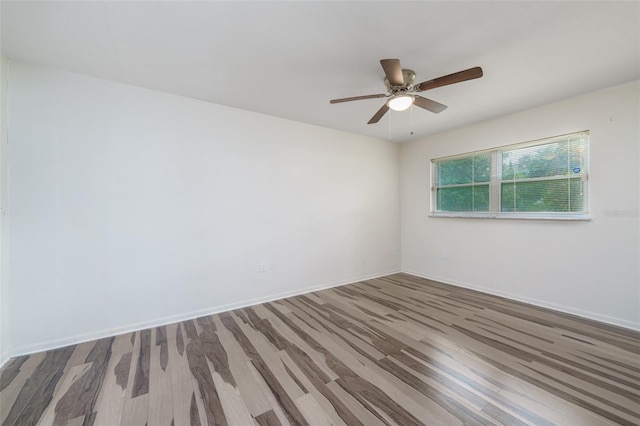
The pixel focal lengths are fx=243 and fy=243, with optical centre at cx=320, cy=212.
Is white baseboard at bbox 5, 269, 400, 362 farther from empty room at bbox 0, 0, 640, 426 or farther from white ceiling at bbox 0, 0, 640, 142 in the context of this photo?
white ceiling at bbox 0, 0, 640, 142

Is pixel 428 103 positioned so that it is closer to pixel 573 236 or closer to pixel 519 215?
pixel 519 215

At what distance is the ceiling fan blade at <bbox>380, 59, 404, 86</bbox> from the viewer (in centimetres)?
168

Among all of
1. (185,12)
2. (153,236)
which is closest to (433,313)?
(153,236)

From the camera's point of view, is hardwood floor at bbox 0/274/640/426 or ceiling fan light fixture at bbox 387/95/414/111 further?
ceiling fan light fixture at bbox 387/95/414/111

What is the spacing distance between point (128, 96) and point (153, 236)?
1.43m

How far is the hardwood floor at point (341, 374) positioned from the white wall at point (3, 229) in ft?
0.73

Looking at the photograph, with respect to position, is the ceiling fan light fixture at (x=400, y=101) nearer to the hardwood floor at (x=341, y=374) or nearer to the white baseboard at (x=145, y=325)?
the hardwood floor at (x=341, y=374)

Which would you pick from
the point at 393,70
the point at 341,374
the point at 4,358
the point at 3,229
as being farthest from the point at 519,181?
the point at 4,358

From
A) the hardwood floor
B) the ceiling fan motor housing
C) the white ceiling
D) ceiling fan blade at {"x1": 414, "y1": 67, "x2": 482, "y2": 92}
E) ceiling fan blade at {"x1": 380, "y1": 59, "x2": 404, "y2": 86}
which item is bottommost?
the hardwood floor

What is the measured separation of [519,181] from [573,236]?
2.87 ft

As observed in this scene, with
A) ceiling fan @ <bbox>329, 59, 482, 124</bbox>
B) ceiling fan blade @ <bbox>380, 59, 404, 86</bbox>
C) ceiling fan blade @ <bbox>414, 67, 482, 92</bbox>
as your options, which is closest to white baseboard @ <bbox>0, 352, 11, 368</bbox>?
ceiling fan @ <bbox>329, 59, 482, 124</bbox>

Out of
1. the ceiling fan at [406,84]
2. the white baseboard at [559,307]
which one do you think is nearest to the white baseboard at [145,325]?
the white baseboard at [559,307]

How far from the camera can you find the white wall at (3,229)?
193 cm

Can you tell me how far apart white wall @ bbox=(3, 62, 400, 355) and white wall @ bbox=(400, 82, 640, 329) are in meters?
2.10
